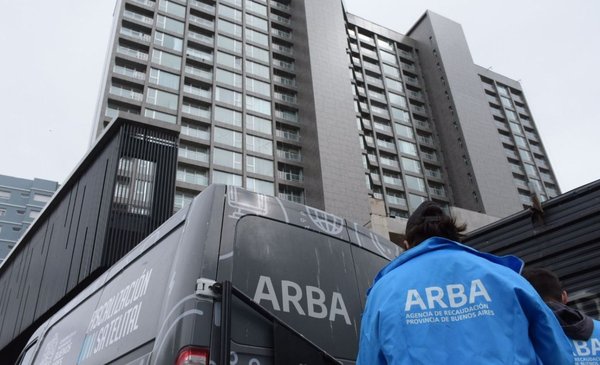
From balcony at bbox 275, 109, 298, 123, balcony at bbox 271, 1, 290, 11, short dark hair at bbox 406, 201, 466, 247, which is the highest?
balcony at bbox 271, 1, 290, 11

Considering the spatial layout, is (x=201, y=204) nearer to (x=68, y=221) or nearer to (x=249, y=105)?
(x=68, y=221)

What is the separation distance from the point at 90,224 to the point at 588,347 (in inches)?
472

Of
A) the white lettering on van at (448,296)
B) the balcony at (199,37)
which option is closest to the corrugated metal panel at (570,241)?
the white lettering on van at (448,296)

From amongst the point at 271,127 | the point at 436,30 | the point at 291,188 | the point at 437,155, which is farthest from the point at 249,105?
the point at 436,30

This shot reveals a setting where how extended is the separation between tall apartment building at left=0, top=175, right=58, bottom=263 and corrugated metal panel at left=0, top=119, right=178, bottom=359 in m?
55.3

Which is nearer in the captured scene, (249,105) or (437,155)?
(249,105)

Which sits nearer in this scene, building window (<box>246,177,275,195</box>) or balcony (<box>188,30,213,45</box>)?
building window (<box>246,177,275,195</box>)

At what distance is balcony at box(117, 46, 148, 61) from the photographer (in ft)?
124

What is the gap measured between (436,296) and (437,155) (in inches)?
2030

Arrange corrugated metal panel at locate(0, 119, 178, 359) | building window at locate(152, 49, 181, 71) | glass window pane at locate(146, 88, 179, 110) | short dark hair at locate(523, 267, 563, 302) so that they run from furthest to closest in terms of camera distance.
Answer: building window at locate(152, 49, 181, 71) < glass window pane at locate(146, 88, 179, 110) < corrugated metal panel at locate(0, 119, 178, 359) < short dark hair at locate(523, 267, 563, 302)

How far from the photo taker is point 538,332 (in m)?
1.35

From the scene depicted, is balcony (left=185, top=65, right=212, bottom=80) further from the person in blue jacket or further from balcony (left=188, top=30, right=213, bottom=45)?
the person in blue jacket

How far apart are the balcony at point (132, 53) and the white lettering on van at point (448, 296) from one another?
40665mm

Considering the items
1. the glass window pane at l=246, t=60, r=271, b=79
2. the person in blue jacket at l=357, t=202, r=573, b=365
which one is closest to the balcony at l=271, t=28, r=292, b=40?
the glass window pane at l=246, t=60, r=271, b=79
